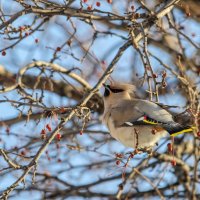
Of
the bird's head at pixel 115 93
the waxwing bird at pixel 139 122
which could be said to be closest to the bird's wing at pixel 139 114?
the waxwing bird at pixel 139 122

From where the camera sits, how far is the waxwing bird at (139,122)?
3.60 metres

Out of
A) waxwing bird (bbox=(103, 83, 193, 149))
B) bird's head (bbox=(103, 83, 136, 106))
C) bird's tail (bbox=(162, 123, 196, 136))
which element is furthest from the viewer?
bird's head (bbox=(103, 83, 136, 106))

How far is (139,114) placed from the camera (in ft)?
12.4

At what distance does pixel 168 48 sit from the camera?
674cm

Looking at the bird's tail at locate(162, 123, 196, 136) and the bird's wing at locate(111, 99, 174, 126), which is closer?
the bird's tail at locate(162, 123, 196, 136)

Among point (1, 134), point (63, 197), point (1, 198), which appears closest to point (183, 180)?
point (63, 197)

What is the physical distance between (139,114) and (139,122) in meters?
0.06

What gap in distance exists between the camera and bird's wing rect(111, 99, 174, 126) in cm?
364

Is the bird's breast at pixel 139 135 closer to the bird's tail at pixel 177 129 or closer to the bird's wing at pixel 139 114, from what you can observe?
the bird's wing at pixel 139 114

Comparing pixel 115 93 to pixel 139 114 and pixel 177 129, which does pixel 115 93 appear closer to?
pixel 139 114

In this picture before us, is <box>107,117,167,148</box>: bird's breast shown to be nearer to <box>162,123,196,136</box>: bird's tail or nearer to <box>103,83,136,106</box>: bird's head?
<box>162,123,196,136</box>: bird's tail

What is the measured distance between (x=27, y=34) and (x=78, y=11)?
0.42 meters

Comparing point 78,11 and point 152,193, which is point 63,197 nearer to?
point 152,193

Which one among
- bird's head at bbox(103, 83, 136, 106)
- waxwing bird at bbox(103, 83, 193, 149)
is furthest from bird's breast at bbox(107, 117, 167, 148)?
bird's head at bbox(103, 83, 136, 106)
